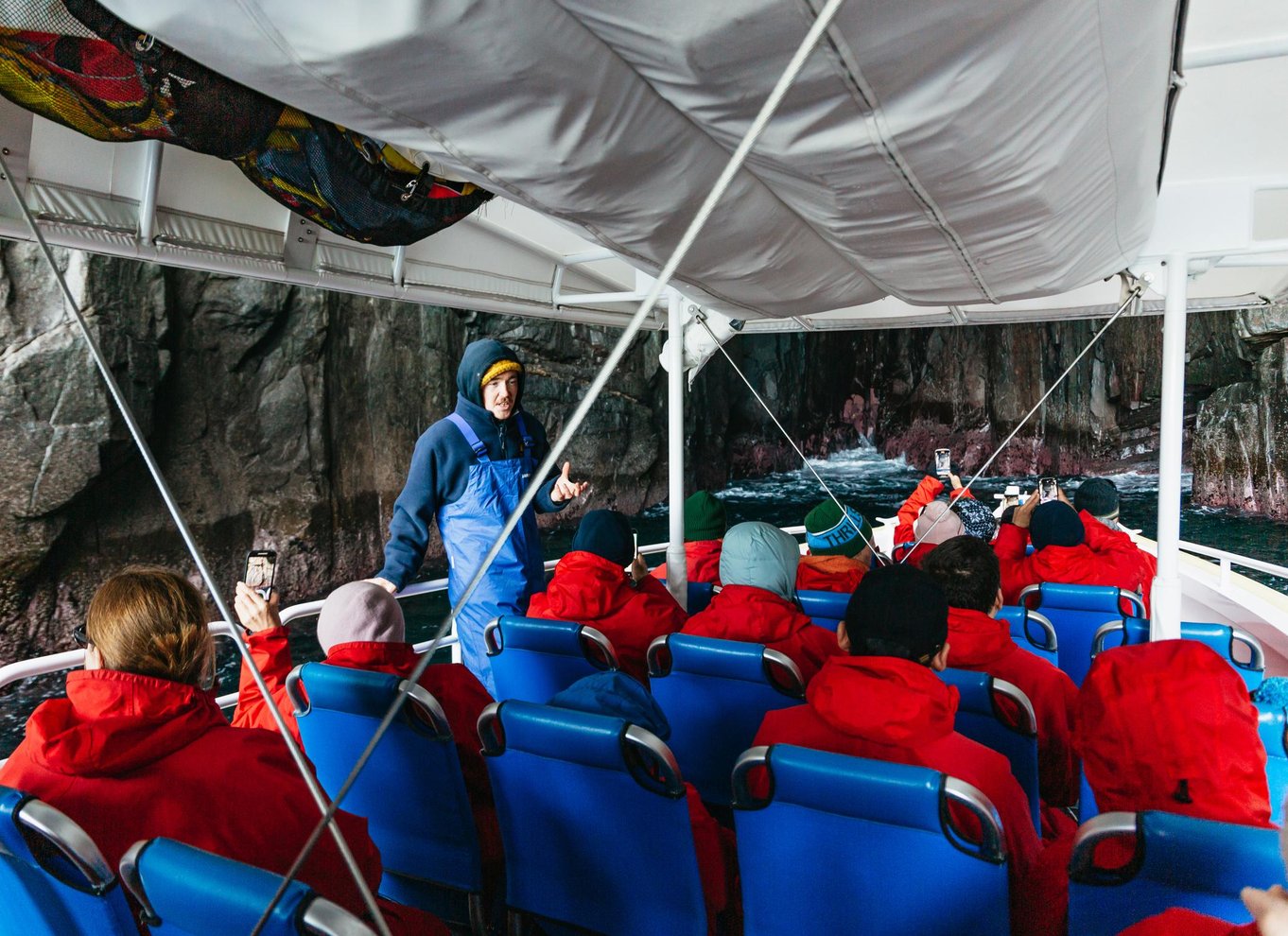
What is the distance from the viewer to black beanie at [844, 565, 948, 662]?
3.39ft

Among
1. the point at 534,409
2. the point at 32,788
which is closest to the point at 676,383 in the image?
the point at 32,788

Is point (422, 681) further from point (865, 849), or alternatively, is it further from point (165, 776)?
point (865, 849)

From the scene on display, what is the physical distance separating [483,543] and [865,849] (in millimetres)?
1545

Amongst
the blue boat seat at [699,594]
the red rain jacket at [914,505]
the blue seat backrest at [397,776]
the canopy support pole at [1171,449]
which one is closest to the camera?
the blue seat backrest at [397,776]

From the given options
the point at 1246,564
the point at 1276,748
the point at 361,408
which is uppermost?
the point at 361,408

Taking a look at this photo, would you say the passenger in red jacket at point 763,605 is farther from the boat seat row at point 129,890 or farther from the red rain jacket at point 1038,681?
the boat seat row at point 129,890

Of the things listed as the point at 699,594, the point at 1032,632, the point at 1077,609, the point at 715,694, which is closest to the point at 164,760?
the point at 715,694

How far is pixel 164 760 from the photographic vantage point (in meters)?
0.85

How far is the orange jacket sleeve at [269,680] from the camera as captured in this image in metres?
1.32

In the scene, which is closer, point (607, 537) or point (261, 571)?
point (261, 571)

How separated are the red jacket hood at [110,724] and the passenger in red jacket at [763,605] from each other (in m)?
0.93

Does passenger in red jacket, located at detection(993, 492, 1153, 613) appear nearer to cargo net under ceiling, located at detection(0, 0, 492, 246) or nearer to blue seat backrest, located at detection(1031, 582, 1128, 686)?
blue seat backrest, located at detection(1031, 582, 1128, 686)

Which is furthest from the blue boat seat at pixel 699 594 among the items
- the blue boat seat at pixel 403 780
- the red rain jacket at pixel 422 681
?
the blue boat seat at pixel 403 780

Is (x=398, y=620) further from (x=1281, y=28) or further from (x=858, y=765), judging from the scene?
(x=1281, y=28)
